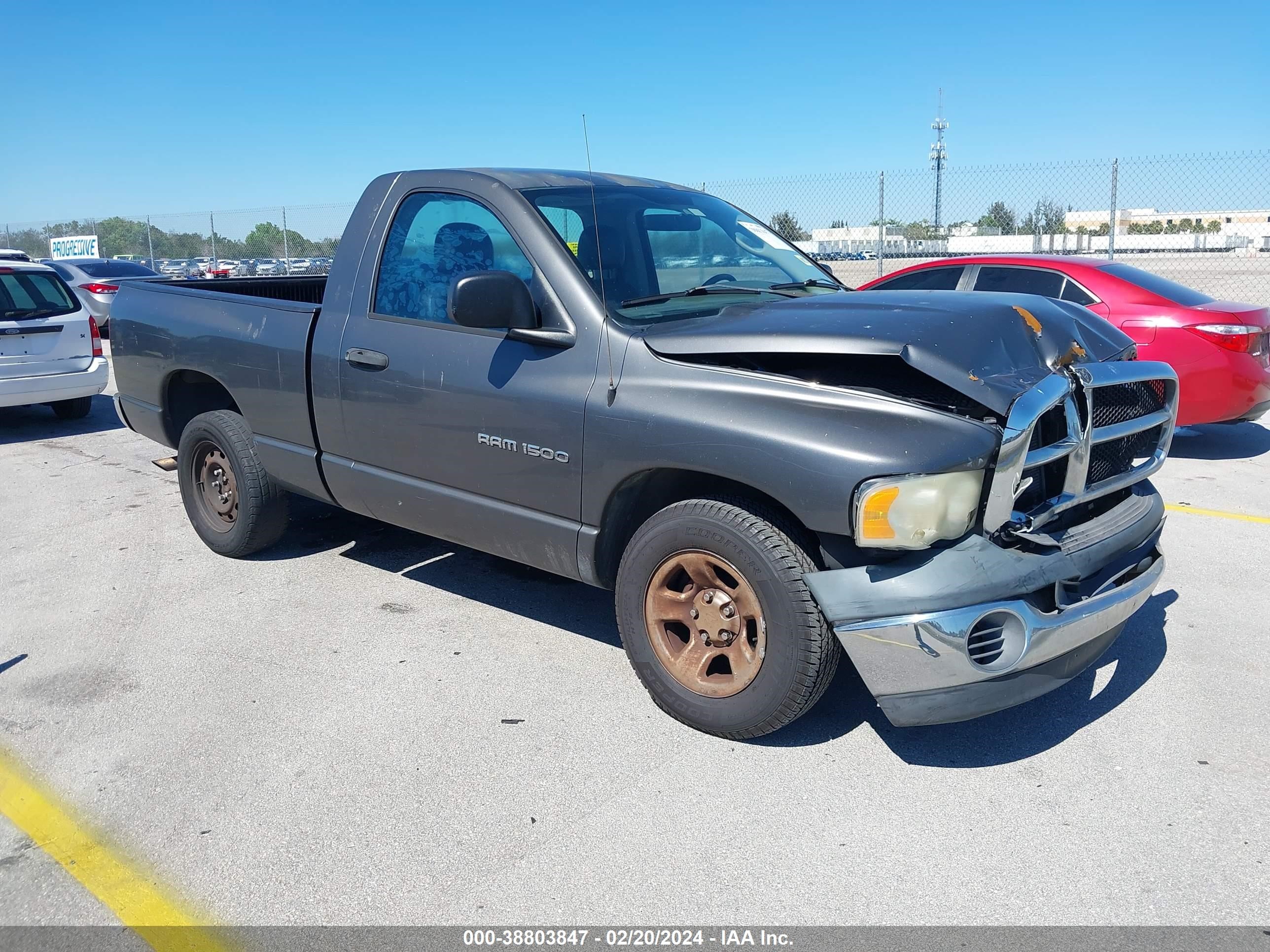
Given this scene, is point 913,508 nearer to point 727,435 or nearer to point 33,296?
point 727,435

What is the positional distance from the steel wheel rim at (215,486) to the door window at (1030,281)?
6111 mm

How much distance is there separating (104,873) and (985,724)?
2.86 meters

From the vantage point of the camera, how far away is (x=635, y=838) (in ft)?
9.54

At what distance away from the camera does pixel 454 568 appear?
17.4 ft

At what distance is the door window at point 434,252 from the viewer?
13.0 ft

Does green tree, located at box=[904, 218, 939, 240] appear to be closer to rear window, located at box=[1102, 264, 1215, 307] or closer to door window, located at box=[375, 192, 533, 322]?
rear window, located at box=[1102, 264, 1215, 307]

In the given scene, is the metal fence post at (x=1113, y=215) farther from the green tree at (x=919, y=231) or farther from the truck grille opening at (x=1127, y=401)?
the truck grille opening at (x=1127, y=401)

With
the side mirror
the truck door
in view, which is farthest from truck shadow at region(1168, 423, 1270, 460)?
the side mirror

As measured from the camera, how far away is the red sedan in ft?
24.3

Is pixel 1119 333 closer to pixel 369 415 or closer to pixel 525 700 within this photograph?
pixel 525 700

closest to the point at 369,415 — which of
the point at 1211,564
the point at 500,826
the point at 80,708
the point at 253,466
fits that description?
A: the point at 253,466

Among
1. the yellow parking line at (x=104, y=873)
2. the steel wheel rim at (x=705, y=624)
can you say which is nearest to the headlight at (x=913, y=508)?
the steel wheel rim at (x=705, y=624)

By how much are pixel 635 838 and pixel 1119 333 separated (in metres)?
2.75

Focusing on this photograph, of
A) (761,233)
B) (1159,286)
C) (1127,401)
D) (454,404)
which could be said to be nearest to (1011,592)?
(1127,401)
